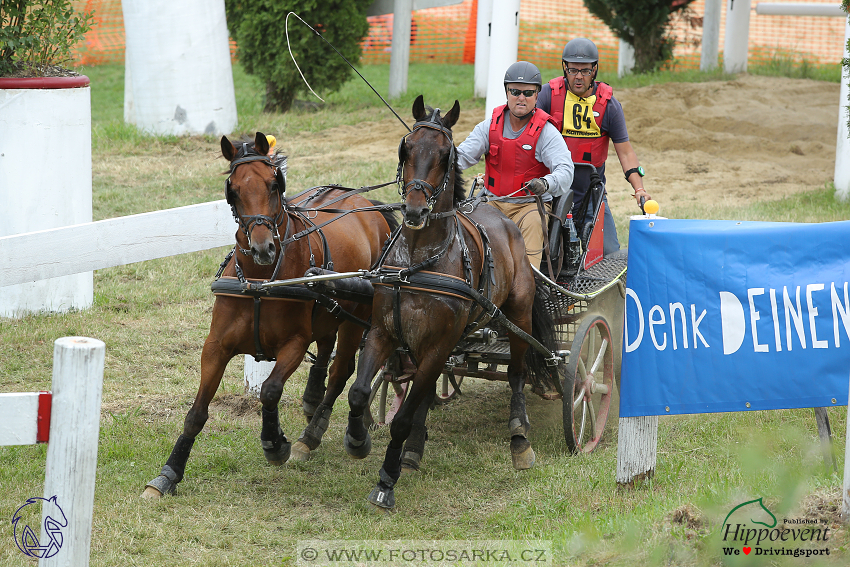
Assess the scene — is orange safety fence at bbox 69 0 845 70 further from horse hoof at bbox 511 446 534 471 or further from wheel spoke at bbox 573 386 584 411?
horse hoof at bbox 511 446 534 471

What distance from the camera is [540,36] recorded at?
85.7ft

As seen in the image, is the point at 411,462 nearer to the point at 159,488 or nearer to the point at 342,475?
the point at 342,475

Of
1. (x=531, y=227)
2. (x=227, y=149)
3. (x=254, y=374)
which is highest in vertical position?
(x=227, y=149)

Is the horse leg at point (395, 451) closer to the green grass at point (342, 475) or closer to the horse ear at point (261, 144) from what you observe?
the green grass at point (342, 475)

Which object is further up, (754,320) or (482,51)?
(482,51)

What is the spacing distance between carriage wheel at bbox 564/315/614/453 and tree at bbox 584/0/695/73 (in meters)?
13.2

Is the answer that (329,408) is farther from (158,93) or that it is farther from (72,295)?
(158,93)

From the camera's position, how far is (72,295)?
761cm

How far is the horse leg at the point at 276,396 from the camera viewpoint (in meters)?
4.64

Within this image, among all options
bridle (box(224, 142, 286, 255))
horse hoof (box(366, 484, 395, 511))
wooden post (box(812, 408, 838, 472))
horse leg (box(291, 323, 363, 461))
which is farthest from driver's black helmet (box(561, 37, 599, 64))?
horse hoof (box(366, 484, 395, 511))

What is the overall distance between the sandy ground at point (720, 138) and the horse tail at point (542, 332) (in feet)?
18.7

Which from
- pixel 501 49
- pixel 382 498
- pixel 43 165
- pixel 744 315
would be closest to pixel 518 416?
pixel 382 498

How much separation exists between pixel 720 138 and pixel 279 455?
35.4 ft

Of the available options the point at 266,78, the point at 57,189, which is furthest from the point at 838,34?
the point at 57,189
